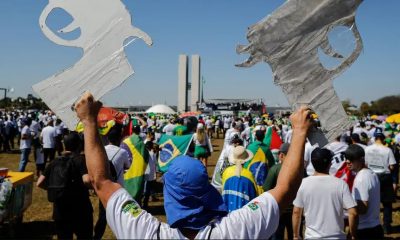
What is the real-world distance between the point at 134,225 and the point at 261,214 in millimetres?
552

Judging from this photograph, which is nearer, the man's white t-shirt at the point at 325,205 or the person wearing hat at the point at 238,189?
the man's white t-shirt at the point at 325,205

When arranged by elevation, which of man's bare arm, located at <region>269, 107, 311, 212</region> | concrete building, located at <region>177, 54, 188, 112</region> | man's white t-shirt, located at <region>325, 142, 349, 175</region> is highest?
concrete building, located at <region>177, 54, 188, 112</region>

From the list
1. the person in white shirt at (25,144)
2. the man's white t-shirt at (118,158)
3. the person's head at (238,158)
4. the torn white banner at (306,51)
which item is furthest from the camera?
the person in white shirt at (25,144)

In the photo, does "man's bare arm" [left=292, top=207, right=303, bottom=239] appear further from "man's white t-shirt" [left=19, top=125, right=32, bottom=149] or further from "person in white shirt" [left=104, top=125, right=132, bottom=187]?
"man's white t-shirt" [left=19, top=125, right=32, bottom=149]

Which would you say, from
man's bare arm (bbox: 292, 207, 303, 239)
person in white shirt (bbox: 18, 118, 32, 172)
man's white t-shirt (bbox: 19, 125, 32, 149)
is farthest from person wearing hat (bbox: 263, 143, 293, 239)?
man's white t-shirt (bbox: 19, 125, 32, 149)

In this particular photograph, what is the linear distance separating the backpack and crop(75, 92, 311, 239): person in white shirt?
2.85 m

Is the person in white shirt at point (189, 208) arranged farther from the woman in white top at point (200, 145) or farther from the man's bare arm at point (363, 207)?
the woman in white top at point (200, 145)

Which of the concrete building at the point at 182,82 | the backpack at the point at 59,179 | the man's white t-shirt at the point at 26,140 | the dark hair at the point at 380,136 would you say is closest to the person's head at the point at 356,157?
the backpack at the point at 59,179

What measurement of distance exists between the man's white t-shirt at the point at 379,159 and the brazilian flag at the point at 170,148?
12.8 ft

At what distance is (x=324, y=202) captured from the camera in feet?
12.4

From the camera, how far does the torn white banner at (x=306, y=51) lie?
2.47 metres

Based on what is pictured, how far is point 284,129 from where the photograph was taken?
16.5 metres

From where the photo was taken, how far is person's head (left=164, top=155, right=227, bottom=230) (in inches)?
68.0

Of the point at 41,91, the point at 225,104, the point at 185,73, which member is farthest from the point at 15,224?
the point at 185,73
